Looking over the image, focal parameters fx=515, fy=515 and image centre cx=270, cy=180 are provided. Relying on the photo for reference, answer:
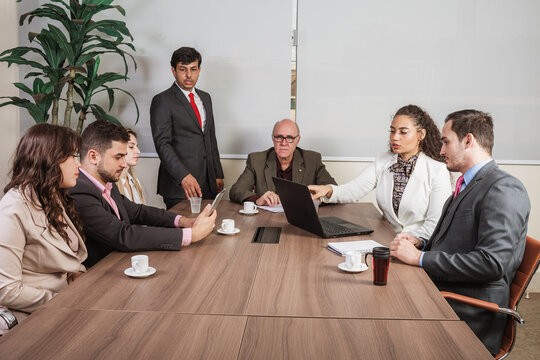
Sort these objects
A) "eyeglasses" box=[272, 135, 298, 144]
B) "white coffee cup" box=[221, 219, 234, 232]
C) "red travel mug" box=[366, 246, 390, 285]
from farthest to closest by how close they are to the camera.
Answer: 1. "eyeglasses" box=[272, 135, 298, 144]
2. "white coffee cup" box=[221, 219, 234, 232]
3. "red travel mug" box=[366, 246, 390, 285]

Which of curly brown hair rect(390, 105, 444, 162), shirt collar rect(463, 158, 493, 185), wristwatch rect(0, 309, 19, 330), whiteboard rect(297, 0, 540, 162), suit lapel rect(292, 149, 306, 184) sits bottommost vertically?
wristwatch rect(0, 309, 19, 330)

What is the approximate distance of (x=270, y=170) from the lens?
3686 mm

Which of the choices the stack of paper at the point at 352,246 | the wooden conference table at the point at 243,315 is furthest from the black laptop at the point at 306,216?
the wooden conference table at the point at 243,315

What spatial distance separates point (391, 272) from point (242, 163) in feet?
9.28

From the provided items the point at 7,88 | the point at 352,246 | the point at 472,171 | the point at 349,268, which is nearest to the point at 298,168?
the point at 352,246

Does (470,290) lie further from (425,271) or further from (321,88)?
(321,88)

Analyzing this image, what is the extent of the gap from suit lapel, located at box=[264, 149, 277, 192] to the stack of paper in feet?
4.85

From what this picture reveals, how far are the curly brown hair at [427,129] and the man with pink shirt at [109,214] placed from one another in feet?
4.33

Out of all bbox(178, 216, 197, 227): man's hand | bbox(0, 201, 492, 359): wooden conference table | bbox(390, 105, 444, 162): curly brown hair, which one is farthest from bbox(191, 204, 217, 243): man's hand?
bbox(390, 105, 444, 162): curly brown hair

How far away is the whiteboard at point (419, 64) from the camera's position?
4309 mm

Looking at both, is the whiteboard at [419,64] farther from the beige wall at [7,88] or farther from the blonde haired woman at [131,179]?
the beige wall at [7,88]

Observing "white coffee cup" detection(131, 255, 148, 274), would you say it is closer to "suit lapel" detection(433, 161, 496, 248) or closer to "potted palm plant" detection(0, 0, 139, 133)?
"suit lapel" detection(433, 161, 496, 248)

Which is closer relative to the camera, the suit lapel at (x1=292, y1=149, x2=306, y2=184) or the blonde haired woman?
the blonde haired woman

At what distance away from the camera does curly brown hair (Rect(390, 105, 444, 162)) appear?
2.92 m
